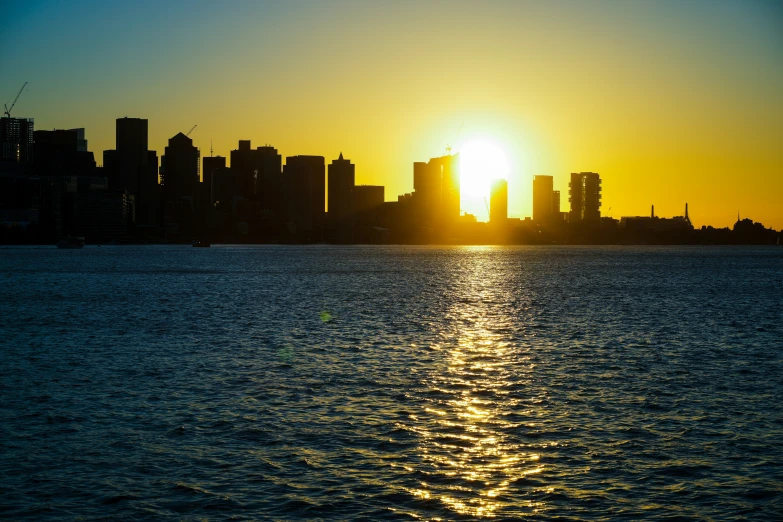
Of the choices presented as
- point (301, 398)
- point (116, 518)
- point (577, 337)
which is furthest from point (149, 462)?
point (577, 337)

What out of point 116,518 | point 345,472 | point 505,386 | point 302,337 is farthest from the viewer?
point 302,337

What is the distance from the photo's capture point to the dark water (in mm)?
26828

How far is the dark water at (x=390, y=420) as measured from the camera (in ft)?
88.0

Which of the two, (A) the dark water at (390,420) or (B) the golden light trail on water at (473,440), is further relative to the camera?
(B) the golden light trail on water at (473,440)

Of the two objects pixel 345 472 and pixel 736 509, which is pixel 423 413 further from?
pixel 736 509

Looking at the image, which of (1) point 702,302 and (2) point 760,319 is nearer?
(2) point 760,319

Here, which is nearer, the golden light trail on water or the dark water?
the dark water

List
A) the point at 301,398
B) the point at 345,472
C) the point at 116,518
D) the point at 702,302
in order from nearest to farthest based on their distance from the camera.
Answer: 1. the point at 116,518
2. the point at 345,472
3. the point at 301,398
4. the point at 702,302

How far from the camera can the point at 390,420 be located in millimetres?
37969

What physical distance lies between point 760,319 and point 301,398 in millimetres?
65300

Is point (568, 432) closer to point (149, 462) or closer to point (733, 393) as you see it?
point (733, 393)

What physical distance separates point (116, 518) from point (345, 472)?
7.94 metres

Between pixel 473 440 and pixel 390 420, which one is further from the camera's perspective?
pixel 390 420

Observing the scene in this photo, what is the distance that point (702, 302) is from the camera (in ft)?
389
